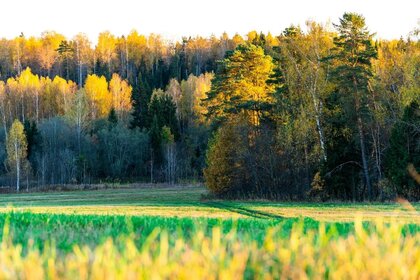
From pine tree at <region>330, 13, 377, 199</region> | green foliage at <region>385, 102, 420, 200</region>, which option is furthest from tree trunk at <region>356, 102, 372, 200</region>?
green foliage at <region>385, 102, 420, 200</region>

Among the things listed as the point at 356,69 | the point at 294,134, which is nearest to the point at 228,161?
the point at 294,134

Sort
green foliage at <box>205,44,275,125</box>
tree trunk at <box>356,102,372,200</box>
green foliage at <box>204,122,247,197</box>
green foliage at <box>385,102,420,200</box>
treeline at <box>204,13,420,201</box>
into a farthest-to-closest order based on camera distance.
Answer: green foliage at <box>205,44,275,125</box> → green foliage at <box>204,122,247,197</box> → tree trunk at <box>356,102,372,200</box> → treeline at <box>204,13,420,201</box> → green foliage at <box>385,102,420,200</box>

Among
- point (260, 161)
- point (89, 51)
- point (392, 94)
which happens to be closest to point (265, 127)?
point (260, 161)

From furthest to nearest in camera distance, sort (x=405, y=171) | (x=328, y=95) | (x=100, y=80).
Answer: (x=100, y=80), (x=328, y=95), (x=405, y=171)

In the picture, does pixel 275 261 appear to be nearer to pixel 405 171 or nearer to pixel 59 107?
pixel 405 171

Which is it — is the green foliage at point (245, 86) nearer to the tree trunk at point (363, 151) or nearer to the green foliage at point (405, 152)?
the tree trunk at point (363, 151)

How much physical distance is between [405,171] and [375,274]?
3461cm

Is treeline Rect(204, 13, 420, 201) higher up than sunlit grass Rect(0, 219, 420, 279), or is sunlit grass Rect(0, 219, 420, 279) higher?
treeline Rect(204, 13, 420, 201)

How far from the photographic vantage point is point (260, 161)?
140 ft

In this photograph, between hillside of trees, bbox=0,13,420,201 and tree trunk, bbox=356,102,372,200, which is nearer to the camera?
tree trunk, bbox=356,102,372,200

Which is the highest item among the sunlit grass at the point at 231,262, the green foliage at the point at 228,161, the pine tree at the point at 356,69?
the pine tree at the point at 356,69

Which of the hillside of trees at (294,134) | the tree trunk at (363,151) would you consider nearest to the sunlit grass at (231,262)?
the hillside of trees at (294,134)

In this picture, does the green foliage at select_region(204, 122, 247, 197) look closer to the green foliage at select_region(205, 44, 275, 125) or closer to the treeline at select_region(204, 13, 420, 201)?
the treeline at select_region(204, 13, 420, 201)

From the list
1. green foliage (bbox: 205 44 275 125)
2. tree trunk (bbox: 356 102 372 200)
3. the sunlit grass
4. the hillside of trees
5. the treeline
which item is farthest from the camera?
green foliage (bbox: 205 44 275 125)
